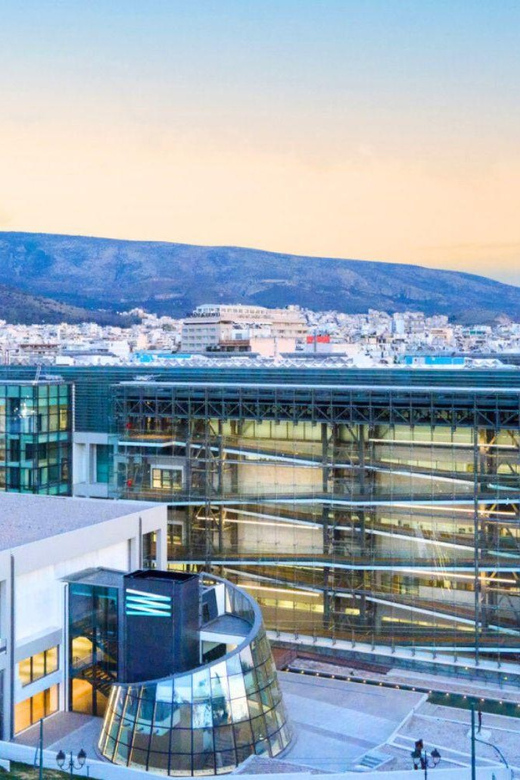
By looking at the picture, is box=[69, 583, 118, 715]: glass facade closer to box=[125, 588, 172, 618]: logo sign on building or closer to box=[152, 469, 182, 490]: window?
box=[125, 588, 172, 618]: logo sign on building

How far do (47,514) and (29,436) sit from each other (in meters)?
11.3

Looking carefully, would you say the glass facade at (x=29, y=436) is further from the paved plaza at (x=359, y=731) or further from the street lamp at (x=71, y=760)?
the street lamp at (x=71, y=760)

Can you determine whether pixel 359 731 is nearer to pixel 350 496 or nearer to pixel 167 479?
pixel 350 496

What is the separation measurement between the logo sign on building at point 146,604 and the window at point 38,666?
237cm

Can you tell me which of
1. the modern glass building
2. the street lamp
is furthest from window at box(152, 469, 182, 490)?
the street lamp

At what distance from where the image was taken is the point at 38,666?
84.2 ft

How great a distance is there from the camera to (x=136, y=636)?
25391mm

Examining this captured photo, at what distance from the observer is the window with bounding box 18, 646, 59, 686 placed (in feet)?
82.8

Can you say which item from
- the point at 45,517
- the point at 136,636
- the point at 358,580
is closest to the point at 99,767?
the point at 136,636

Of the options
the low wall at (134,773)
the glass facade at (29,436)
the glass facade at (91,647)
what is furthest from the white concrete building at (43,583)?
the glass facade at (29,436)

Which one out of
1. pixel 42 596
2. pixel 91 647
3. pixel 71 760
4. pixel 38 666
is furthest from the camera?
pixel 91 647

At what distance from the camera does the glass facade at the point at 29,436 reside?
40.6 metres

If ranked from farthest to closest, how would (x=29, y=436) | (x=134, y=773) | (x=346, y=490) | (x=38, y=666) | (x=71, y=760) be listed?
1. (x=29, y=436)
2. (x=346, y=490)
3. (x=38, y=666)
4. (x=134, y=773)
5. (x=71, y=760)

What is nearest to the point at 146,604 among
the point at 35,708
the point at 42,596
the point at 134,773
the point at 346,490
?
the point at 42,596
